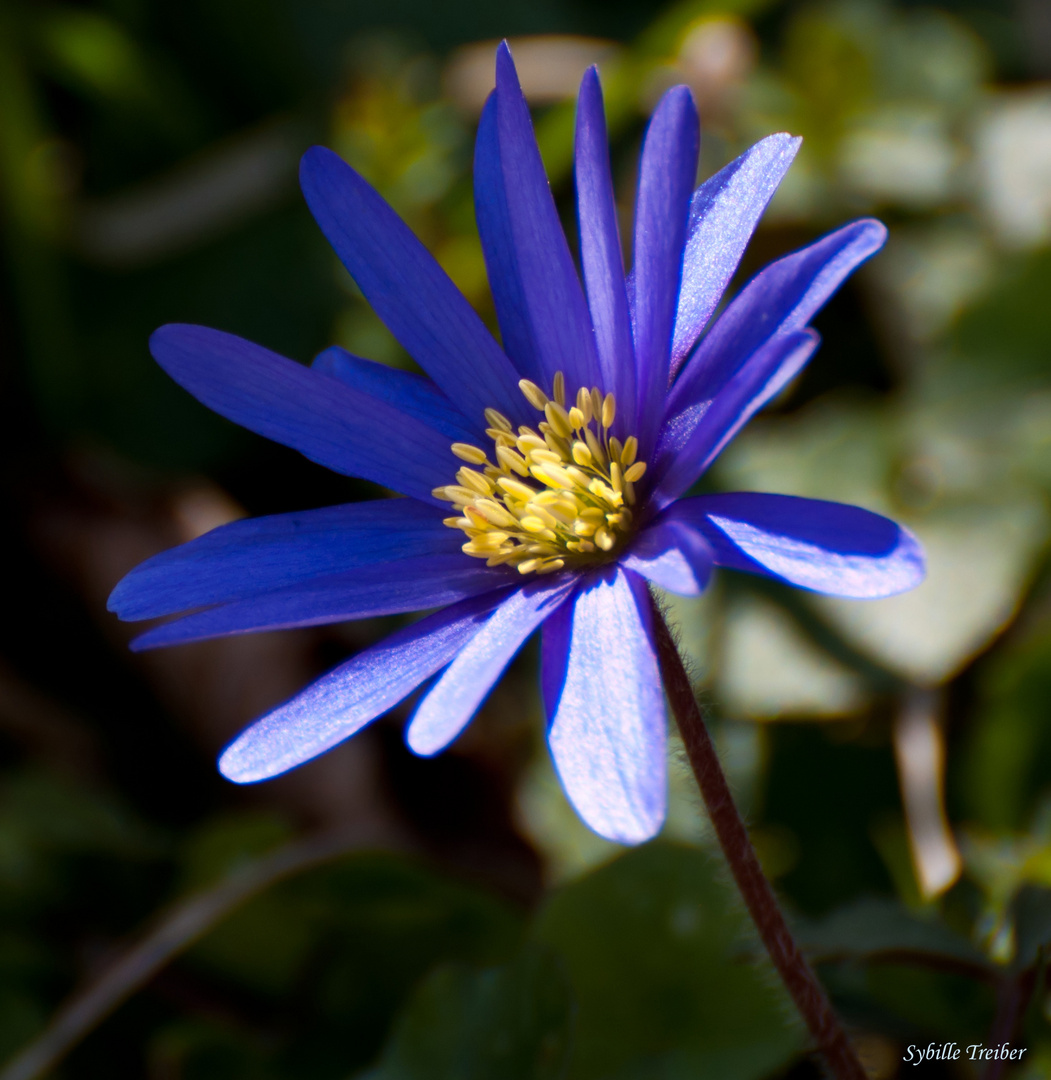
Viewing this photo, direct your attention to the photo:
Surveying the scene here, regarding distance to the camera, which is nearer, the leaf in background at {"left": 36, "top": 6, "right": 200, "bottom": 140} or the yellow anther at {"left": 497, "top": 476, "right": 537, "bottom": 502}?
the yellow anther at {"left": 497, "top": 476, "right": 537, "bottom": 502}

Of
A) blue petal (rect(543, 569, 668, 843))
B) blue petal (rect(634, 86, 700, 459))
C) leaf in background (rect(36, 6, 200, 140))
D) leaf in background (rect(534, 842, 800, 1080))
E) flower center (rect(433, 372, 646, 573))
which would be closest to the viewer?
blue petal (rect(543, 569, 668, 843))

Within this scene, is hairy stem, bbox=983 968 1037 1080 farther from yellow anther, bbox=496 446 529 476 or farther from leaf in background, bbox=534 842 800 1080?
yellow anther, bbox=496 446 529 476

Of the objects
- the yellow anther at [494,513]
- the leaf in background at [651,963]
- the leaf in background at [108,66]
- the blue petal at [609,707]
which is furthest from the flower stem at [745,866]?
the leaf in background at [108,66]

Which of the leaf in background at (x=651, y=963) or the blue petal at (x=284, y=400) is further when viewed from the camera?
the leaf in background at (x=651, y=963)

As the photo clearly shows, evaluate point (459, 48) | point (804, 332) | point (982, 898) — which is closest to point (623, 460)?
point (804, 332)

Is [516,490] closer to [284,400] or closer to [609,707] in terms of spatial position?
[284,400]

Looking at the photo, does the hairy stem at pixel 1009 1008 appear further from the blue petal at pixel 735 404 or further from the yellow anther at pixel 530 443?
the yellow anther at pixel 530 443

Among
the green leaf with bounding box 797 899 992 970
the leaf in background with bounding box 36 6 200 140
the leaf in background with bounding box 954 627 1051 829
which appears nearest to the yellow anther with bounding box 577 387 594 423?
the green leaf with bounding box 797 899 992 970
